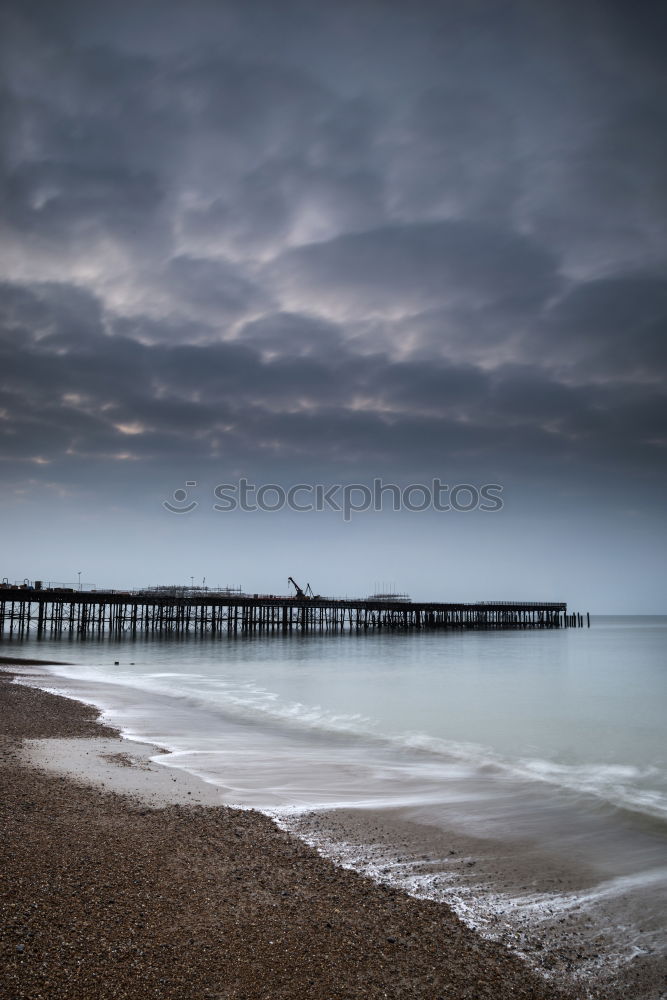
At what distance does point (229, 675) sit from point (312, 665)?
6.23m

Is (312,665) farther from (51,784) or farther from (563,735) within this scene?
(51,784)

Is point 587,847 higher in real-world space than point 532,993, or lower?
lower

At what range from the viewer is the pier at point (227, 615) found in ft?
191

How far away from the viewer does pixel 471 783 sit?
9742mm

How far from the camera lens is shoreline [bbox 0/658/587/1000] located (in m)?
3.57

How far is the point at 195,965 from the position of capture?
371cm

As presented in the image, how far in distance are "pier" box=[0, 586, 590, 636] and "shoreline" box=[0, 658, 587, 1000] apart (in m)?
53.1

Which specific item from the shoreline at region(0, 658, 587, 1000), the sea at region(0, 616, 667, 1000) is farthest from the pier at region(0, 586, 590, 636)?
the shoreline at region(0, 658, 587, 1000)

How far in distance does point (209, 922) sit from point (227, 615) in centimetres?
8873

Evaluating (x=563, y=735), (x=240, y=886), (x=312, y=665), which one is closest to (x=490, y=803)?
(x=240, y=886)

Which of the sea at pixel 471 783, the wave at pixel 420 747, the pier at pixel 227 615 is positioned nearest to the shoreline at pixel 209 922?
the sea at pixel 471 783

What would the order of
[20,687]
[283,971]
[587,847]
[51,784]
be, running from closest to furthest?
[283,971], [587,847], [51,784], [20,687]

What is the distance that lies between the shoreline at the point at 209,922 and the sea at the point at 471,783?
50 cm

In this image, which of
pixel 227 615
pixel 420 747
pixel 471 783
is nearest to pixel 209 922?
pixel 471 783
